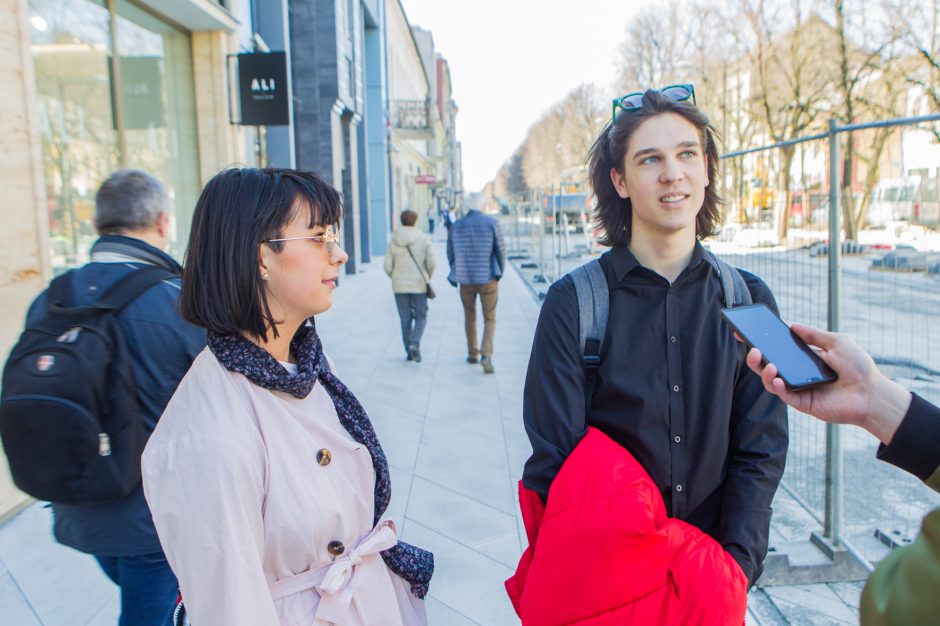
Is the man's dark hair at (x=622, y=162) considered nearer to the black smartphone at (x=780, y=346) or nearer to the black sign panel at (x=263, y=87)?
the black smartphone at (x=780, y=346)

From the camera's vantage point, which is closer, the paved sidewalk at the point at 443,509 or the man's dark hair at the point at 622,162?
the man's dark hair at the point at 622,162

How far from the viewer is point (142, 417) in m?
2.29

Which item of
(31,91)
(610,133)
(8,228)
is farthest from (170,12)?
(610,133)

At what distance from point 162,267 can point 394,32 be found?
113ft

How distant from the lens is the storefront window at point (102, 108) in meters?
5.55

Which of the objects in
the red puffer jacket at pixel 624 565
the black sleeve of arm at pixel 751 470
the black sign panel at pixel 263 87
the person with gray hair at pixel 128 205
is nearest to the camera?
the red puffer jacket at pixel 624 565

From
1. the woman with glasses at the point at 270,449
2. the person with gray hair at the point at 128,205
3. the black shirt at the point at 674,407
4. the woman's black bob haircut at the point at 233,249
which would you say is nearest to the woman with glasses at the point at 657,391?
the black shirt at the point at 674,407

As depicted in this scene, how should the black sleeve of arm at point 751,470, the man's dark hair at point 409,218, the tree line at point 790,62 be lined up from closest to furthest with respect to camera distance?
the black sleeve of arm at point 751,470 < the man's dark hair at point 409,218 < the tree line at point 790,62

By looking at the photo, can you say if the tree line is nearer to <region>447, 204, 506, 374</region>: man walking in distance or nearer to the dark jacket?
<region>447, 204, 506, 374</region>: man walking in distance

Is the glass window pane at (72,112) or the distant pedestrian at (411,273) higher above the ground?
the glass window pane at (72,112)

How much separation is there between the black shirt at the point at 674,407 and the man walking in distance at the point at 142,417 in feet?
3.95

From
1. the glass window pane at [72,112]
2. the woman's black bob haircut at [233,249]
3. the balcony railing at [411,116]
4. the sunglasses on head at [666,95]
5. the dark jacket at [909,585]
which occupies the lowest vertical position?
the dark jacket at [909,585]

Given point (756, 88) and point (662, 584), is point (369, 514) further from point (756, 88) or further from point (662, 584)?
point (756, 88)

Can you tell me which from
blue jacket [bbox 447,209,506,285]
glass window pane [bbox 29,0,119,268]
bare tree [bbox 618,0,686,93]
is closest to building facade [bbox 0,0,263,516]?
glass window pane [bbox 29,0,119,268]
